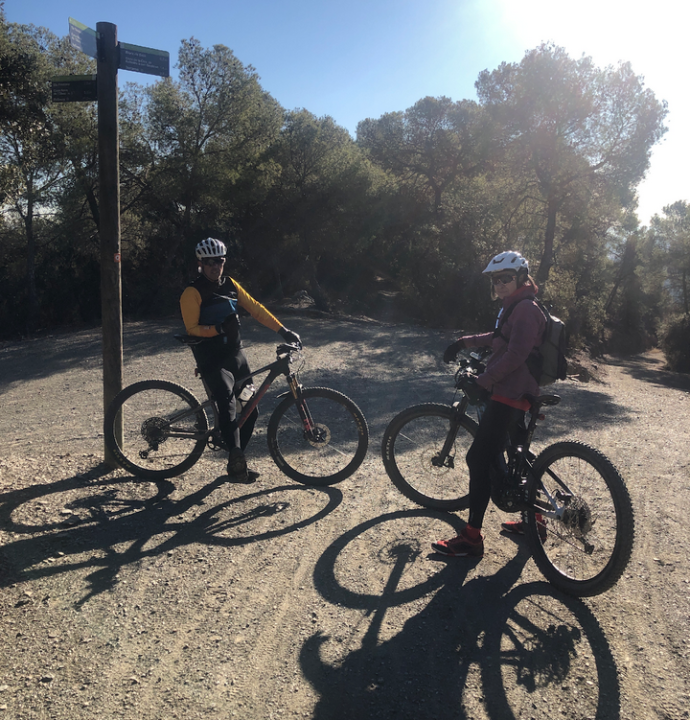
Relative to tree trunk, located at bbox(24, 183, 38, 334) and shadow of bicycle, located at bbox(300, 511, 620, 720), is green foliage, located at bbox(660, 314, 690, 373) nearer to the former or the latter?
tree trunk, located at bbox(24, 183, 38, 334)

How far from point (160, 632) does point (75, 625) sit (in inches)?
16.7

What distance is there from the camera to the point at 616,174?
66.0ft

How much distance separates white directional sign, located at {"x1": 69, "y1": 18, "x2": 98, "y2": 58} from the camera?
12.7 feet

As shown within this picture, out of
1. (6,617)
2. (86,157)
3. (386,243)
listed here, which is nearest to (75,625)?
(6,617)

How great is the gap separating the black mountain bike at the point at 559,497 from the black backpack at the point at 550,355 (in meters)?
0.16

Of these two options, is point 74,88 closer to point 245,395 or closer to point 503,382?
point 245,395

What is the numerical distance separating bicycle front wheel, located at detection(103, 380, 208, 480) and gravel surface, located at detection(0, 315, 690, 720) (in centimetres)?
16

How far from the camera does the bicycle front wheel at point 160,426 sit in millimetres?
4336

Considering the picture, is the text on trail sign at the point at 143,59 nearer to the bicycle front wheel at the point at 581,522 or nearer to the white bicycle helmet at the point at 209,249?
the white bicycle helmet at the point at 209,249

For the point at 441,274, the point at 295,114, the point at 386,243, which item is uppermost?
the point at 295,114

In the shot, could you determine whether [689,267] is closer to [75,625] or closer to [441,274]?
[441,274]

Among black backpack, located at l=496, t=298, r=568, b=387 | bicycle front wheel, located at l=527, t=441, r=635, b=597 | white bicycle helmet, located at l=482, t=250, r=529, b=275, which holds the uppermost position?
A: white bicycle helmet, located at l=482, t=250, r=529, b=275

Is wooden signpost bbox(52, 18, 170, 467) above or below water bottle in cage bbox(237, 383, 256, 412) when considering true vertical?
above

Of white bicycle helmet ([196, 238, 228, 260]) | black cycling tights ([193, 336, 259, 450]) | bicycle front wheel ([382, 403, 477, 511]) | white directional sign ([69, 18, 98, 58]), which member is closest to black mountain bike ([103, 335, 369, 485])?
black cycling tights ([193, 336, 259, 450])
